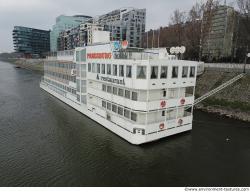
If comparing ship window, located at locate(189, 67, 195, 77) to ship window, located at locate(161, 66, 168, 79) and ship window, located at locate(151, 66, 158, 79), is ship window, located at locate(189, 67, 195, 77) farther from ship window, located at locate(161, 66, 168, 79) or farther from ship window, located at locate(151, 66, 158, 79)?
ship window, located at locate(151, 66, 158, 79)

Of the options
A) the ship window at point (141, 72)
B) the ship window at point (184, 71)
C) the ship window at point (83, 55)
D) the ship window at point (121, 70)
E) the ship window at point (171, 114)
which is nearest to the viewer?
the ship window at point (141, 72)

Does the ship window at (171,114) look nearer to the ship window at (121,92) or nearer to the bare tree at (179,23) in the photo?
the ship window at (121,92)

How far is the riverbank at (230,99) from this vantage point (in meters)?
37.9

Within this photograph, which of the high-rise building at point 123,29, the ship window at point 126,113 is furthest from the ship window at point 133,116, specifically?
the high-rise building at point 123,29

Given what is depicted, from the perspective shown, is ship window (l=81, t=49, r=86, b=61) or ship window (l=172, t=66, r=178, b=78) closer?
ship window (l=172, t=66, r=178, b=78)

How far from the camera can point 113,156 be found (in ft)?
77.5

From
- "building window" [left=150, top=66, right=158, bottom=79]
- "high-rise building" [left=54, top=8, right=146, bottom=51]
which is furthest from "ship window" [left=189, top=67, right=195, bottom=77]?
"high-rise building" [left=54, top=8, right=146, bottom=51]

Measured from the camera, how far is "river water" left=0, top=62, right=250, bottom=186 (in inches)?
761

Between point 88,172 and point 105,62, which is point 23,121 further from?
point 88,172

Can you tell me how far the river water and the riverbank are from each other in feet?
11.0

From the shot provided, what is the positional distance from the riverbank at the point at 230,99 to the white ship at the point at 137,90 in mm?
12996

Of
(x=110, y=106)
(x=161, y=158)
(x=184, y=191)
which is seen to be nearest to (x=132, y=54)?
(x=110, y=106)

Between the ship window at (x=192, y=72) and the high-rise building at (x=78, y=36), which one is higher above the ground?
the high-rise building at (x=78, y=36)

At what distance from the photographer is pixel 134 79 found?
80.2ft
